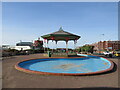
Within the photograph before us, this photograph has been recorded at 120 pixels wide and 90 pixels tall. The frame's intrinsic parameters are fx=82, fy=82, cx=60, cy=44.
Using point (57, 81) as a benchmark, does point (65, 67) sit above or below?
below

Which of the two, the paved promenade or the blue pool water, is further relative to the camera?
the blue pool water

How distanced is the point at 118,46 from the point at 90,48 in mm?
53358

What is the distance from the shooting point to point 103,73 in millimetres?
6848

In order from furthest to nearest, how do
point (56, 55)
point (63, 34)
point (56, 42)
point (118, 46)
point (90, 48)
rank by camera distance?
point (118, 46) → point (90, 48) → point (56, 42) → point (56, 55) → point (63, 34)

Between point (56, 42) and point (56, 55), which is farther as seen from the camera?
point (56, 42)

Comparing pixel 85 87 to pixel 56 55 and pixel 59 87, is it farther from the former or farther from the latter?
pixel 56 55

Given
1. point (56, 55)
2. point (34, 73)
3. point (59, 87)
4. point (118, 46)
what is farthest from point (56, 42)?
point (118, 46)

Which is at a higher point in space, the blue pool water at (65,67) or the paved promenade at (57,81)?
the paved promenade at (57,81)

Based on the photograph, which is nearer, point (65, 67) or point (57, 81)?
point (57, 81)

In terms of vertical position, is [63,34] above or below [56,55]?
above

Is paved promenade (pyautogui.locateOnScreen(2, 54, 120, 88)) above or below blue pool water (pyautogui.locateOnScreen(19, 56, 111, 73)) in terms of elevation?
above

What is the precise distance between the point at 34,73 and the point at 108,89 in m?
5.31

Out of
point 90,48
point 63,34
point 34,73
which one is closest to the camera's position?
point 34,73

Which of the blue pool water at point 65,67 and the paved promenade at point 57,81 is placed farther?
the blue pool water at point 65,67
